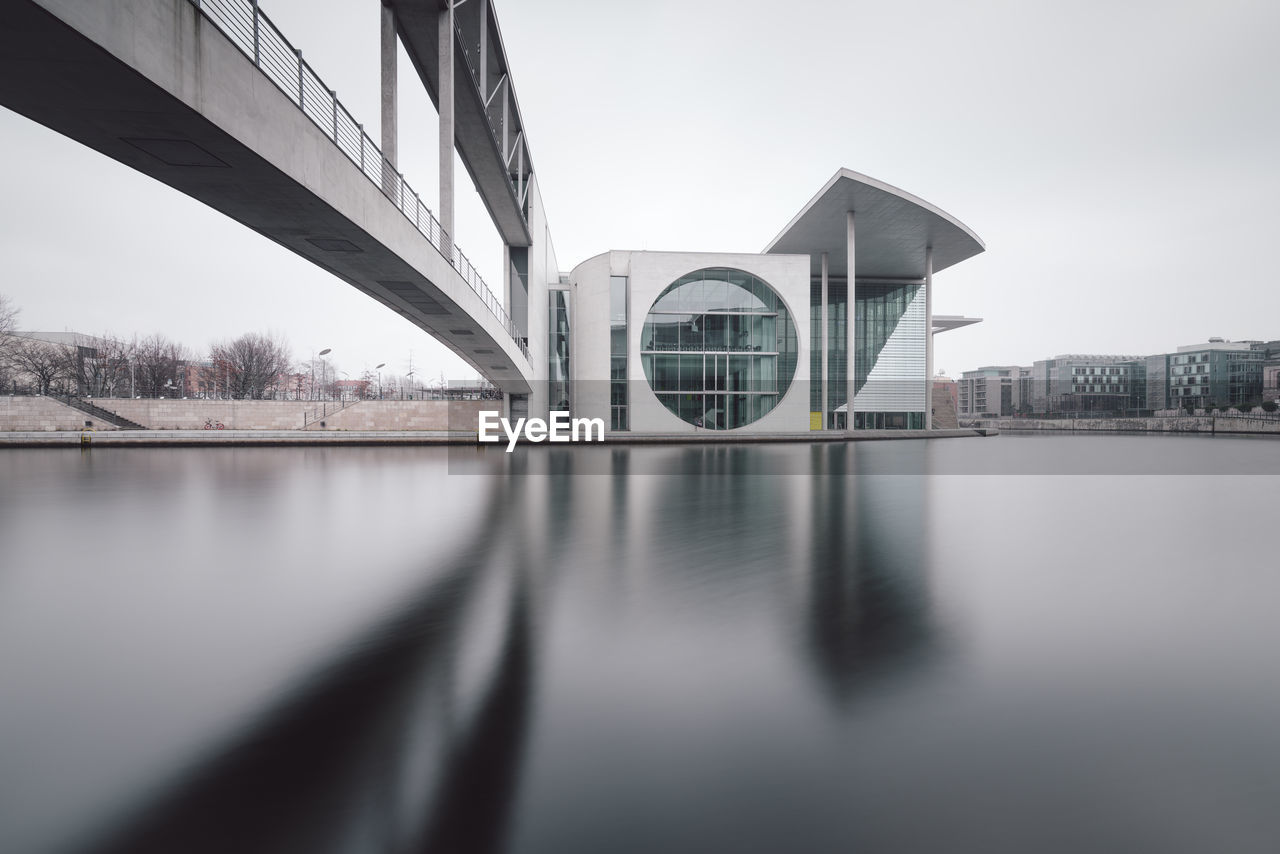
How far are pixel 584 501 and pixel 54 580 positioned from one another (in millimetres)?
7231

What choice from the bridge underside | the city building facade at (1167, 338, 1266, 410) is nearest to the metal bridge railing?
the bridge underside

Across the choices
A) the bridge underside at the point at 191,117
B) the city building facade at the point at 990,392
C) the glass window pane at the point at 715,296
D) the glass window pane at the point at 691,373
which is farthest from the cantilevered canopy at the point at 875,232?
the city building facade at the point at 990,392

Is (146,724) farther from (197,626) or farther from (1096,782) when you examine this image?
(1096,782)

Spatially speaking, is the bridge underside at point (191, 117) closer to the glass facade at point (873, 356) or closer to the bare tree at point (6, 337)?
the glass facade at point (873, 356)

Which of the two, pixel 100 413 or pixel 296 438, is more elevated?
pixel 100 413

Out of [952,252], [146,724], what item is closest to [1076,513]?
[146,724]

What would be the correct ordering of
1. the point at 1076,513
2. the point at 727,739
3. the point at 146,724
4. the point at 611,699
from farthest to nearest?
the point at 1076,513 < the point at 611,699 < the point at 146,724 < the point at 727,739

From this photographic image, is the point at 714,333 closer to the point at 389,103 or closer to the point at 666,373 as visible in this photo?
the point at 666,373

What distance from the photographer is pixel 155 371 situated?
167 feet

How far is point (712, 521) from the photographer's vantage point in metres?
8.84

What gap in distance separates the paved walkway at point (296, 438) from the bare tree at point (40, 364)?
60.7ft

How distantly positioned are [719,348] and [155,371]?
177 feet

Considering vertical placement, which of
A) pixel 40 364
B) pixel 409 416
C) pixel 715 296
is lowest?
pixel 409 416

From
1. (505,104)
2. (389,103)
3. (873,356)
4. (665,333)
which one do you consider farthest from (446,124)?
(873,356)
